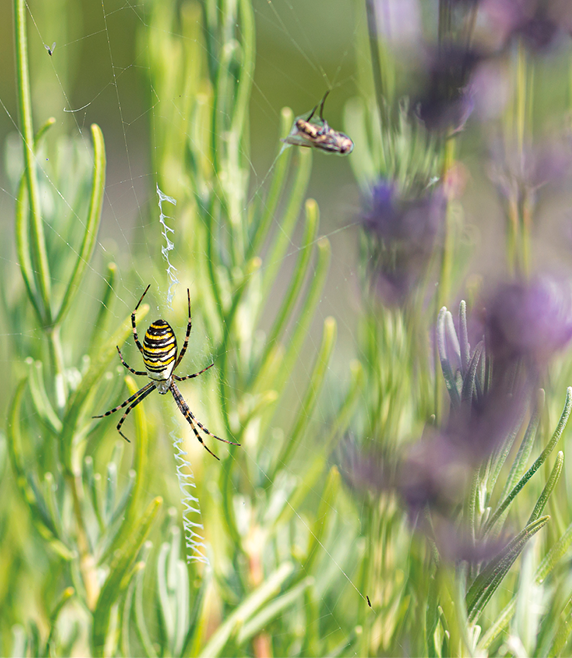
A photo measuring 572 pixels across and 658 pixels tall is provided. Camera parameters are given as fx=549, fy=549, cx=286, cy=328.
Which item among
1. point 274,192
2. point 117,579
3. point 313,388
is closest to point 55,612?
point 117,579

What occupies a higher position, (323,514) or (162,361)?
(162,361)

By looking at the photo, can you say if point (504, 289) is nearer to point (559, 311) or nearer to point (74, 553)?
point (559, 311)

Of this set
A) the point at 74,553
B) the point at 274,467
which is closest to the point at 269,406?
the point at 274,467

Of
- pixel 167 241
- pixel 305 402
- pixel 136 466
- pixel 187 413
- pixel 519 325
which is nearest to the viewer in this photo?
pixel 519 325

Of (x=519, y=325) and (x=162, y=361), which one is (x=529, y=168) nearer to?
(x=519, y=325)

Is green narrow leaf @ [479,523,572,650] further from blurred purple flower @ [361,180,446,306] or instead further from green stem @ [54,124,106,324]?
green stem @ [54,124,106,324]

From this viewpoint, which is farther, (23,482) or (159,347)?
(159,347)
